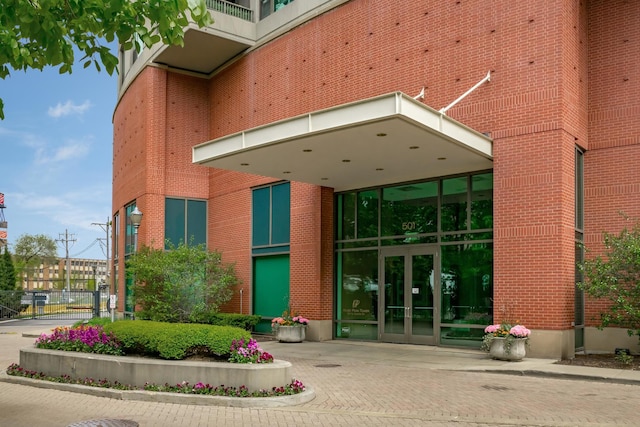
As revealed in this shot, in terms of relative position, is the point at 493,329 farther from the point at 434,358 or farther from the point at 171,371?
the point at 171,371

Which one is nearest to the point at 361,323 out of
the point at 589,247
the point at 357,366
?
the point at 357,366

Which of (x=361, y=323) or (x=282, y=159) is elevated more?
(x=282, y=159)

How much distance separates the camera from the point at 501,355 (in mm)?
14695

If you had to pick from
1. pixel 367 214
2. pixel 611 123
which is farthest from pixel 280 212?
pixel 611 123

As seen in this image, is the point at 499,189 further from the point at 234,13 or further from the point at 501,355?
the point at 234,13

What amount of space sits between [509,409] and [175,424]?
477cm

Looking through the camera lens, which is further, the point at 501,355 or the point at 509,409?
the point at 501,355

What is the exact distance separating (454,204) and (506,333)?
13.8 feet

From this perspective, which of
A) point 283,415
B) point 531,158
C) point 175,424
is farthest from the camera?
point 531,158

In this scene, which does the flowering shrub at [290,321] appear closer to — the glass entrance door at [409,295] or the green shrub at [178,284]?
the glass entrance door at [409,295]

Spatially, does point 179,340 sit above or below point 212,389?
above

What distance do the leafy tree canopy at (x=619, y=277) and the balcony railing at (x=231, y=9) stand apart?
16.3 metres

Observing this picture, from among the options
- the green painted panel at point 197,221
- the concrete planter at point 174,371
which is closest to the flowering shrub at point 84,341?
the concrete planter at point 174,371

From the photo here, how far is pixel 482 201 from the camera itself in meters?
17.2
